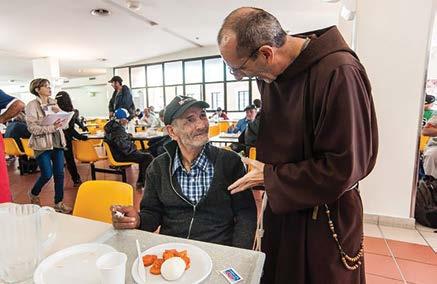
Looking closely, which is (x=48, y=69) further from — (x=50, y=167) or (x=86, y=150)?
(x=50, y=167)

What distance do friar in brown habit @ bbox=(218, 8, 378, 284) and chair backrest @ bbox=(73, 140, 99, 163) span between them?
3.82 metres

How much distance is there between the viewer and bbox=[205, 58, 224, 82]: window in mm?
9499

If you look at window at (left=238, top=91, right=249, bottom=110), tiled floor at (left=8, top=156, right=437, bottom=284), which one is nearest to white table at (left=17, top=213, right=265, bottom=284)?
tiled floor at (left=8, top=156, right=437, bottom=284)

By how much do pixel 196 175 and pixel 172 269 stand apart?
2.01 feet

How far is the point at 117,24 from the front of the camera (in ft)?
20.7

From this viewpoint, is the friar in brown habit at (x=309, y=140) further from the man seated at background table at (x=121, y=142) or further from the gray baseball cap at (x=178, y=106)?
the man seated at background table at (x=121, y=142)

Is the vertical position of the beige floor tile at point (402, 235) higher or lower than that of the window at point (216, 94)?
lower

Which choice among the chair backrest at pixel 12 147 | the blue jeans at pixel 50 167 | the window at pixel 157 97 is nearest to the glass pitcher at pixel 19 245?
the blue jeans at pixel 50 167

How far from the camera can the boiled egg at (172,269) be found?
80 cm

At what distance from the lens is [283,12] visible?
5551 mm

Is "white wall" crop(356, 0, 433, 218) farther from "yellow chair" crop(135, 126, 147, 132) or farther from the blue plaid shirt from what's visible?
"yellow chair" crop(135, 126, 147, 132)

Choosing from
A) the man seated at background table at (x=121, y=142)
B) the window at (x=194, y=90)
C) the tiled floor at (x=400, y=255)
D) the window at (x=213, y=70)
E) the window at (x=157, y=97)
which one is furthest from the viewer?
the window at (x=157, y=97)

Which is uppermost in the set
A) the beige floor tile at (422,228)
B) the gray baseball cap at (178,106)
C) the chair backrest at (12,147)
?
the gray baseball cap at (178,106)

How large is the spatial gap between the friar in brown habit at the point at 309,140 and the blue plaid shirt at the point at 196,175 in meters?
0.36
